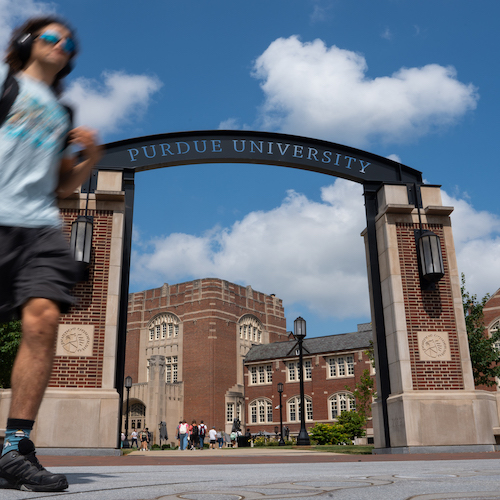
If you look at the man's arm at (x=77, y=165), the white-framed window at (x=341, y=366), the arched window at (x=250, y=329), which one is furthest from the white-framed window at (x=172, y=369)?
the man's arm at (x=77, y=165)

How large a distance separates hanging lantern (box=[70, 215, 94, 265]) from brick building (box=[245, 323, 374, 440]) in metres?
37.7

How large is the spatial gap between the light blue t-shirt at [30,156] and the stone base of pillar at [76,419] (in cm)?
759

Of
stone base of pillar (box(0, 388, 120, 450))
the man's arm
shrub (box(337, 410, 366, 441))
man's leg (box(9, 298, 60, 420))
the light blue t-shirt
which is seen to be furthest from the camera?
shrub (box(337, 410, 366, 441))

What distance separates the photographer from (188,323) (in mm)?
53750

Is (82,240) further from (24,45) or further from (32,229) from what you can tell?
(32,229)

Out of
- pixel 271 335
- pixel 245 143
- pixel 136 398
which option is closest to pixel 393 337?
pixel 245 143

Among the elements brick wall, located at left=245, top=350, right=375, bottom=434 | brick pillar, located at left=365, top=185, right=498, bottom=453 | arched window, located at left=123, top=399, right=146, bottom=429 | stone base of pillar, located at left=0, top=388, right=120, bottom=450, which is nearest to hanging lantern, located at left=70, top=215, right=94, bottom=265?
stone base of pillar, located at left=0, top=388, right=120, bottom=450

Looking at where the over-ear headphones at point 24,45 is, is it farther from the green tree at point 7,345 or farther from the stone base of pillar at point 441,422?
the green tree at point 7,345

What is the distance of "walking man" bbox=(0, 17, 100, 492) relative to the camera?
214 centimetres

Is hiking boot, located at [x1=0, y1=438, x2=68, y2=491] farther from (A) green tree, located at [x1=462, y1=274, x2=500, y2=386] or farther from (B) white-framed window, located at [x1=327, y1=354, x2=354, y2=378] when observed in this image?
(B) white-framed window, located at [x1=327, y1=354, x2=354, y2=378]

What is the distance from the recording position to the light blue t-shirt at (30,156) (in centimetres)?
224

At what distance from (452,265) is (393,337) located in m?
2.12

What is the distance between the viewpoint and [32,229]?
2254 mm

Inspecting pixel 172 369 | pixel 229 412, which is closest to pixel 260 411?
pixel 229 412
